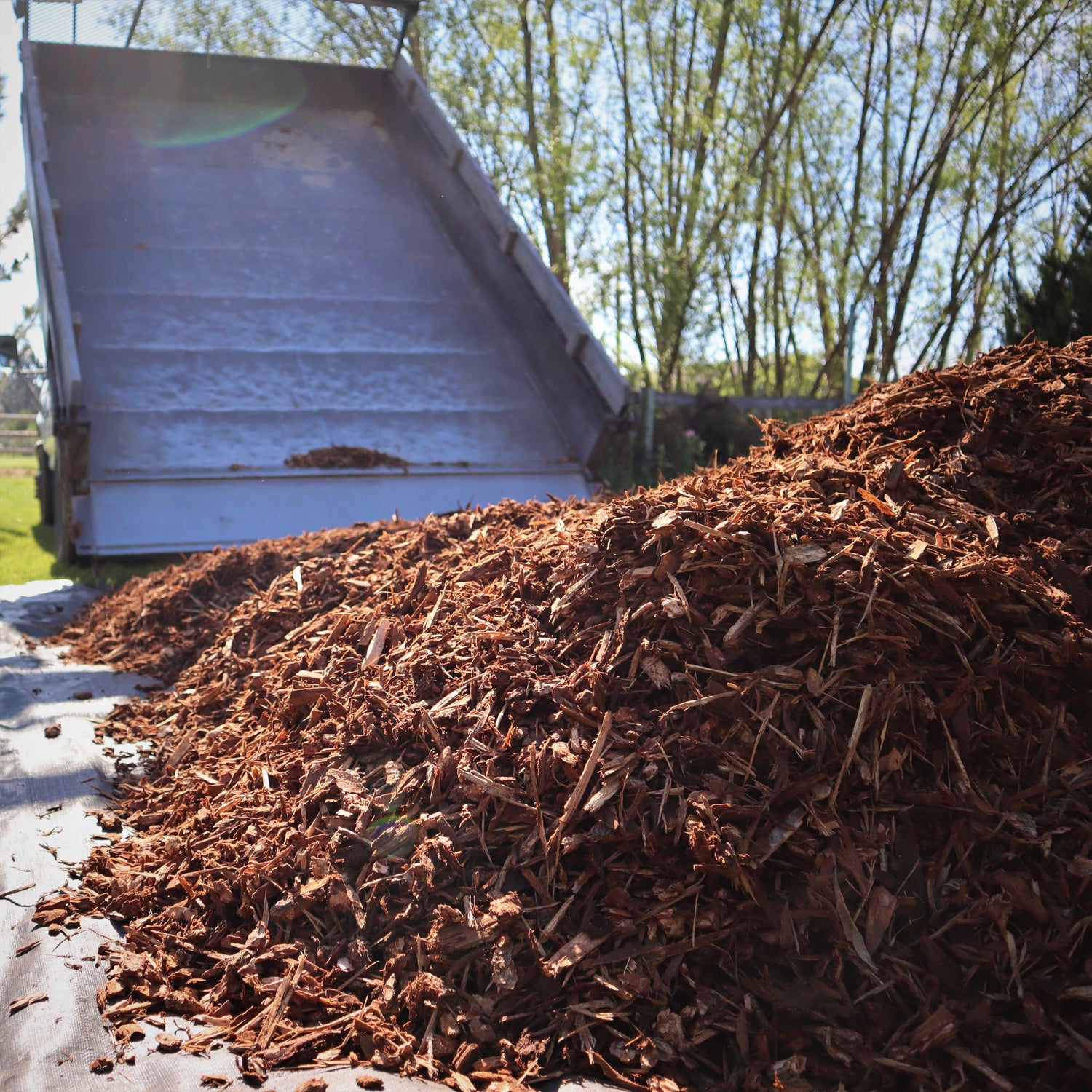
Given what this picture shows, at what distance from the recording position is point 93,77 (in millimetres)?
8273

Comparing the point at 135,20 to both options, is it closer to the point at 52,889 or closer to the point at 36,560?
the point at 36,560

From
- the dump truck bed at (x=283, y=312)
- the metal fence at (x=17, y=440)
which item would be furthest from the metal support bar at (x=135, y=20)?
the metal fence at (x=17, y=440)

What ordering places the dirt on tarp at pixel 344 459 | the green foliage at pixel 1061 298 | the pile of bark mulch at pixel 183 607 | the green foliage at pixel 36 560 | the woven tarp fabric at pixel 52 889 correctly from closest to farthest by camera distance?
the woven tarp fabric at pixel 52 889 < the pile of bark mulch at pixel 183 607 < the green foliage at pixel 1061 298 < the green foliage at pixel 36 560 < the dirt on tarp at pixel 344 459

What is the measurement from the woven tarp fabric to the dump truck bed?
74.2 inches

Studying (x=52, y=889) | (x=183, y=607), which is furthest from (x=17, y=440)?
(x=52, y=889)

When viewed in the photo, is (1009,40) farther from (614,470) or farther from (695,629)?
(695,629)

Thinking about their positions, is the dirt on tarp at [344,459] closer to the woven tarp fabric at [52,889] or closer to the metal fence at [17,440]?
the woven tarp fabric at [52,889]

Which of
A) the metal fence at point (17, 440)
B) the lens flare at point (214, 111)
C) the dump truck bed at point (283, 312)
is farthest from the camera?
the metal fence at point (17, 440)

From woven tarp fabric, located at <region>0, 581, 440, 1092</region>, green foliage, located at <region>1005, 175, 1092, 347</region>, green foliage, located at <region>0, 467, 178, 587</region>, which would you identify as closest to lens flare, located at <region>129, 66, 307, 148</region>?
green foliage, located at <region>0, 467, 178, 587</region>

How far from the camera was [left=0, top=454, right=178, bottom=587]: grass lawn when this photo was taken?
5137mm

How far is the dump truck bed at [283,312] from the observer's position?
5.43m

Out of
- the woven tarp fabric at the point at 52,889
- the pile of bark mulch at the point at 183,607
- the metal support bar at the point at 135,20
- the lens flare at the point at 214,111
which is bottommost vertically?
the woven tarp fabric at the point at 52,889

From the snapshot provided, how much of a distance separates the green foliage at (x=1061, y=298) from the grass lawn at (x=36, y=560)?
502cm

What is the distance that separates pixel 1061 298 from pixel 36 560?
20.8 ft
